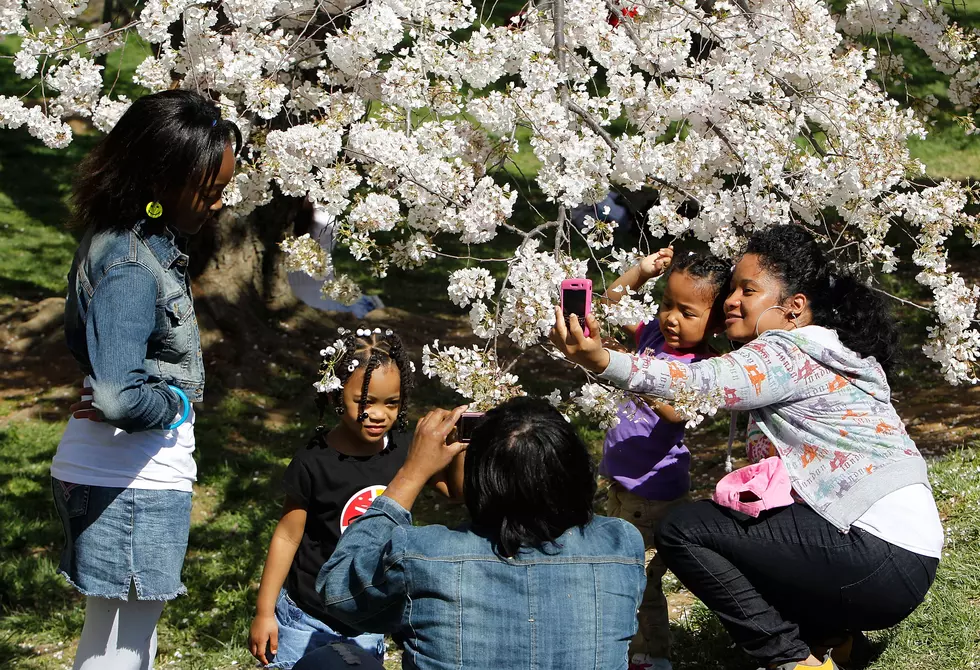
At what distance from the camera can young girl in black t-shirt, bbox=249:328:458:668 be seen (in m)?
2.83

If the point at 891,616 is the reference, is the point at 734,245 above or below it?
above

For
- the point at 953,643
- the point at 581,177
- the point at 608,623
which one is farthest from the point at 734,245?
the point at 608,623

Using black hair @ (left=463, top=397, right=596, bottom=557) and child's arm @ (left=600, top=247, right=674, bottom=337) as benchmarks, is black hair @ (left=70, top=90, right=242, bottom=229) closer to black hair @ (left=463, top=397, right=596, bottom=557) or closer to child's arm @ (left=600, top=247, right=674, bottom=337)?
black hair @ (left=463, top=397, right=596, bottom=557)

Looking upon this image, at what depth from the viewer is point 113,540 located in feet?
8.55

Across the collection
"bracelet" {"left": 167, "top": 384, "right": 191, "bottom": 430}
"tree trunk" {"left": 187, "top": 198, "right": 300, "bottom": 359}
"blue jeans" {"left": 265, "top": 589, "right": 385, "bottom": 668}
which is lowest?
"tree trunk" {"left": 187, "top": 198, "right": 300, "bottom": 359}

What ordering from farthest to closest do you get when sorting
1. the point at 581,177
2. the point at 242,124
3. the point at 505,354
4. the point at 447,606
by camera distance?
the point at 505,354 < the point at 242,124 < the point at 581,177 < the point at 447,606

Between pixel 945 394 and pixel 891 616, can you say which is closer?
pixel 891 616

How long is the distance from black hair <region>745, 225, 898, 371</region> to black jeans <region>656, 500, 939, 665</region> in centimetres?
51

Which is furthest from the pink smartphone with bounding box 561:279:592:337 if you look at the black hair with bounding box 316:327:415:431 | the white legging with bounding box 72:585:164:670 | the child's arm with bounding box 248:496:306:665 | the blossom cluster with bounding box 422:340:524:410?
the white legging with bounding box 72:585:164:670

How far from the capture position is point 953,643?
10.9 ft

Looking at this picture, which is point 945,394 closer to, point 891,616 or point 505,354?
point 505,354

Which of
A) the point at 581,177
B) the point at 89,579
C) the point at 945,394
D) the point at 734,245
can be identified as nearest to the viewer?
the point at 89,579

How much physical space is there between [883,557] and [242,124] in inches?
101

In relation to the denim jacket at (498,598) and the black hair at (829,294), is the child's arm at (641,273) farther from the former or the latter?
the denim jacket at (498,598)
